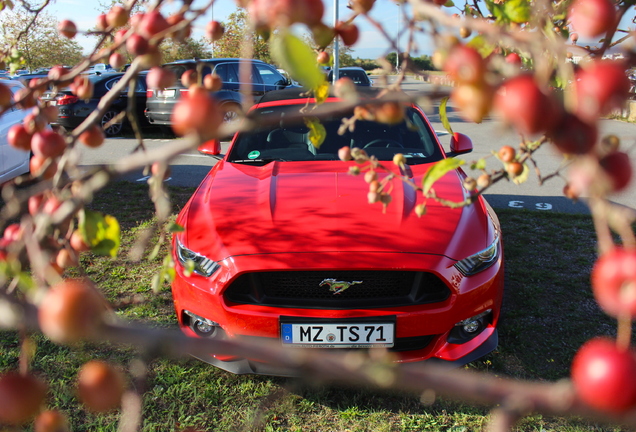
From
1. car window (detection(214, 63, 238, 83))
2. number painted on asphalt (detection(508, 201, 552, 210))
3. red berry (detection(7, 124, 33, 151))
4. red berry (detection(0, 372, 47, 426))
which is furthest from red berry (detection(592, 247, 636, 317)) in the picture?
car window (detection(214, 63, 238, 83))

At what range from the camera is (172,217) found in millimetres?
4926

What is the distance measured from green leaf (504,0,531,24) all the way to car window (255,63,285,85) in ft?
32.6

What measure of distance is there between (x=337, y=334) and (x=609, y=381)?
1.99 meters

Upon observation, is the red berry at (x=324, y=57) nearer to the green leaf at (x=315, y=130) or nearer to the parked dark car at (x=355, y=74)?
the green leaf at (x=315, y=130)

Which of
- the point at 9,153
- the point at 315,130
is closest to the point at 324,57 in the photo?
the point at 315,130

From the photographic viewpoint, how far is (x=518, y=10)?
0.76 meters

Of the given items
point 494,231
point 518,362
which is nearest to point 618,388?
point 494,231

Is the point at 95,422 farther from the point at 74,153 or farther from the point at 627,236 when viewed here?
the point at 627,236

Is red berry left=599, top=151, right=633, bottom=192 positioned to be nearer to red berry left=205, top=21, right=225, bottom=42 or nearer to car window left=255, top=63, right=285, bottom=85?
red berry left=205, top=21, right=225, bottom=42

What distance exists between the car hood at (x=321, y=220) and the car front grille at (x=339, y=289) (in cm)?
14

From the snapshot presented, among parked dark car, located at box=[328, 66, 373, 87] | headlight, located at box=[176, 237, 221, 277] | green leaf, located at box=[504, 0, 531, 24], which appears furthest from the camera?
parked dark car, located at box=[328, 66, 373, 87]

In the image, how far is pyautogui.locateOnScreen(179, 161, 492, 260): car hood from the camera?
2.36m

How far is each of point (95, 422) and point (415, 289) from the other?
1675 millimetres

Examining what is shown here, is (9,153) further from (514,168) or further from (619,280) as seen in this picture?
(619,280)
